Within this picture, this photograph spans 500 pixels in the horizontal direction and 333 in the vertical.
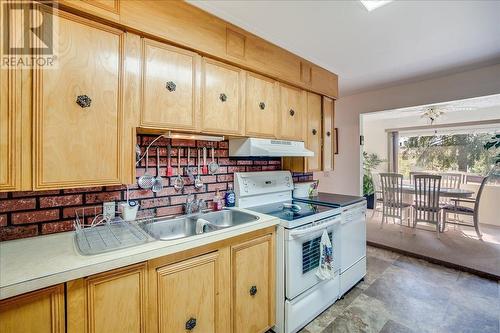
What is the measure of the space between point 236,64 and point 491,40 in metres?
2.21

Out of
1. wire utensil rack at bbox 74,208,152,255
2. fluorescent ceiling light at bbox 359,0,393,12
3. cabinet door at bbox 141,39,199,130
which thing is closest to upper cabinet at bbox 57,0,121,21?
cabinet door at bbox 141,39,199,130

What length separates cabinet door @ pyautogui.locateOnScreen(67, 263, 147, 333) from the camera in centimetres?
97

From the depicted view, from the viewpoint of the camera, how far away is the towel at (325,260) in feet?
6.27

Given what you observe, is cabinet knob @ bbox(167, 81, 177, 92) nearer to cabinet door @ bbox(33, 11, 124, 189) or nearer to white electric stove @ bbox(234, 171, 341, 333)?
cabinet door @ bbox(33, 11, 124, 189)

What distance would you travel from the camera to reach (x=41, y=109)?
107 cm

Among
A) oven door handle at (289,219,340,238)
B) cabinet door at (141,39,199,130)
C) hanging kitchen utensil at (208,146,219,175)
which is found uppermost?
cabinet door at (141,39,199,130)

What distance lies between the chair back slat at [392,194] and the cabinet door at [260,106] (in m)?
3.01

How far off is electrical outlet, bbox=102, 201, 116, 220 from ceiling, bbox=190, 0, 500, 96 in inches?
56.4

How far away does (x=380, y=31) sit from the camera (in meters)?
1.84

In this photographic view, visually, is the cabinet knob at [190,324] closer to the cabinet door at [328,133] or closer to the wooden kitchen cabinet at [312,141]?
A: the wooden kitchen cabinet at [312,141]

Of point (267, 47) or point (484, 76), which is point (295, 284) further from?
point (484, 76)

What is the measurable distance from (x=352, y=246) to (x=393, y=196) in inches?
92.5

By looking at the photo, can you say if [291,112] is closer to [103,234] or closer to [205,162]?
[205,162]

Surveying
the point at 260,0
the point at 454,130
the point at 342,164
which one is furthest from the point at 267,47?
the point at 454,130
